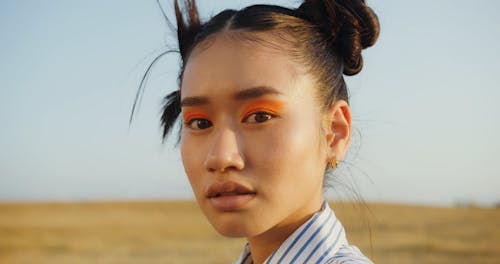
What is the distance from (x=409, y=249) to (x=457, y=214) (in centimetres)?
610

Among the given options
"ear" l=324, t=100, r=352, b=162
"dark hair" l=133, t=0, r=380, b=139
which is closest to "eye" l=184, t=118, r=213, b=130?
"dark hair" l=133, t=0, r=380, b=139

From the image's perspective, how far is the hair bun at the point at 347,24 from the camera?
8.52 ft

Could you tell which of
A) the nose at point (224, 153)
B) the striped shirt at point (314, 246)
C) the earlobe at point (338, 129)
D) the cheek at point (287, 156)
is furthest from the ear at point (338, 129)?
the nose at point (224, 153)

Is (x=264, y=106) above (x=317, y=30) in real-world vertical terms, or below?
below

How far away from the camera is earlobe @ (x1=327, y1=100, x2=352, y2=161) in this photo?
2.45 m

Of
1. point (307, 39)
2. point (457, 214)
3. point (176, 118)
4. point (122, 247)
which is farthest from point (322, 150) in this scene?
point (457, 214)

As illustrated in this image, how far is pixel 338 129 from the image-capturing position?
2480 millimetres

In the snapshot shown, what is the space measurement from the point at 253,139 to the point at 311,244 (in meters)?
0.47

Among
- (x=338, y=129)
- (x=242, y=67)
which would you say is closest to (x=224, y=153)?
(x=242, y=67)

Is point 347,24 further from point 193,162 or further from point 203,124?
point 193,162

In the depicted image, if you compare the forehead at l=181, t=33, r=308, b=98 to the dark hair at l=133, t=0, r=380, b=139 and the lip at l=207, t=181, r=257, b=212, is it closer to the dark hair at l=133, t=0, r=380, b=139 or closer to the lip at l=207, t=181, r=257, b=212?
the dark hair at l=133, t=0, r=380, b=139

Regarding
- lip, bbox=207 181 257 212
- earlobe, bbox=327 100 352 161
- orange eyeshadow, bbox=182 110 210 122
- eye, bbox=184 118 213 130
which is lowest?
lip, bbox=207 181 257 212

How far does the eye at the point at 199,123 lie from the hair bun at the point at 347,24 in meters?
0.65

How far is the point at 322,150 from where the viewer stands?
2367 mm
